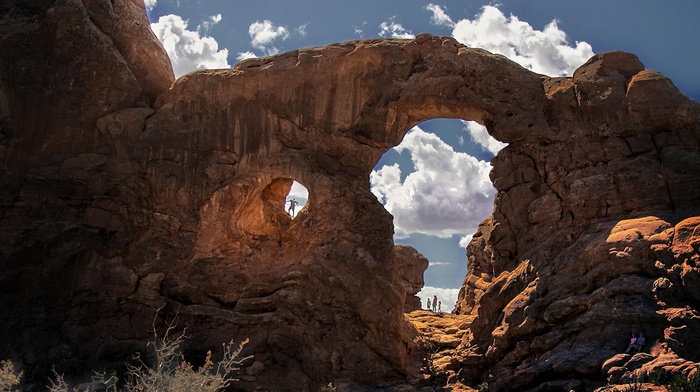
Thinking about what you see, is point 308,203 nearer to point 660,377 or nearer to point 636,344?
point 636,344

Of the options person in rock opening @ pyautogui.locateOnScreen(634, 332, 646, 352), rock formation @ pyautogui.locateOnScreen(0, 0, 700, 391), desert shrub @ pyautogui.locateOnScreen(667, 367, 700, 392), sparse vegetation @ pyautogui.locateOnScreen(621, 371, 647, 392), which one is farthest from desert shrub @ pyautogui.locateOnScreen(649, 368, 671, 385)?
rock formation @ pyautogui.locateOnScreen(0, 0, 700, 391)

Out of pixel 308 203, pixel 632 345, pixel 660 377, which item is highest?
pixel 308 203

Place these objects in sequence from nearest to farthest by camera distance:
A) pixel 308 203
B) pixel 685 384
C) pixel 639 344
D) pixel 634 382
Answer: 1. pixel 685 384
2. pixel 634 382
3. pixel 639 344
4. pixel 308 203

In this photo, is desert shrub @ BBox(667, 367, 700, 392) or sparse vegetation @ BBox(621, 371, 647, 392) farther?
sparse vegetation @ BBox(621, 371, 647, 392)

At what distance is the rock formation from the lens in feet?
58.4

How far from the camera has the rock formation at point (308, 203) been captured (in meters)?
17.8

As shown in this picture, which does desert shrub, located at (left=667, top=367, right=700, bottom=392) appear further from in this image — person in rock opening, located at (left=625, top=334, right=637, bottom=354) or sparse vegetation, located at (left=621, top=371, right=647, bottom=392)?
person in rock opening, located at (left=625, top=334, right=637, bottom=354)

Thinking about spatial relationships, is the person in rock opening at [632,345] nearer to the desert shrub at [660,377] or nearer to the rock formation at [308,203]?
the rock formation at [308,203]

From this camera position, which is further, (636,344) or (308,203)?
(308,203)

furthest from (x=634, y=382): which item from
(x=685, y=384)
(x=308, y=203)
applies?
(x=308, y=203)

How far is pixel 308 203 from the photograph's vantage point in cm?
2061

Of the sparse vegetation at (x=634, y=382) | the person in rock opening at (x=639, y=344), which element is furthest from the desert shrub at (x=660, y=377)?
the person in rock opening at (x=639, y=344)

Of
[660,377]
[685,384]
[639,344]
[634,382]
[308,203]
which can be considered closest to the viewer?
[685,384]

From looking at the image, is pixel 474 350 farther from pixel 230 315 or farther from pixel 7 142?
pixel 7 142
